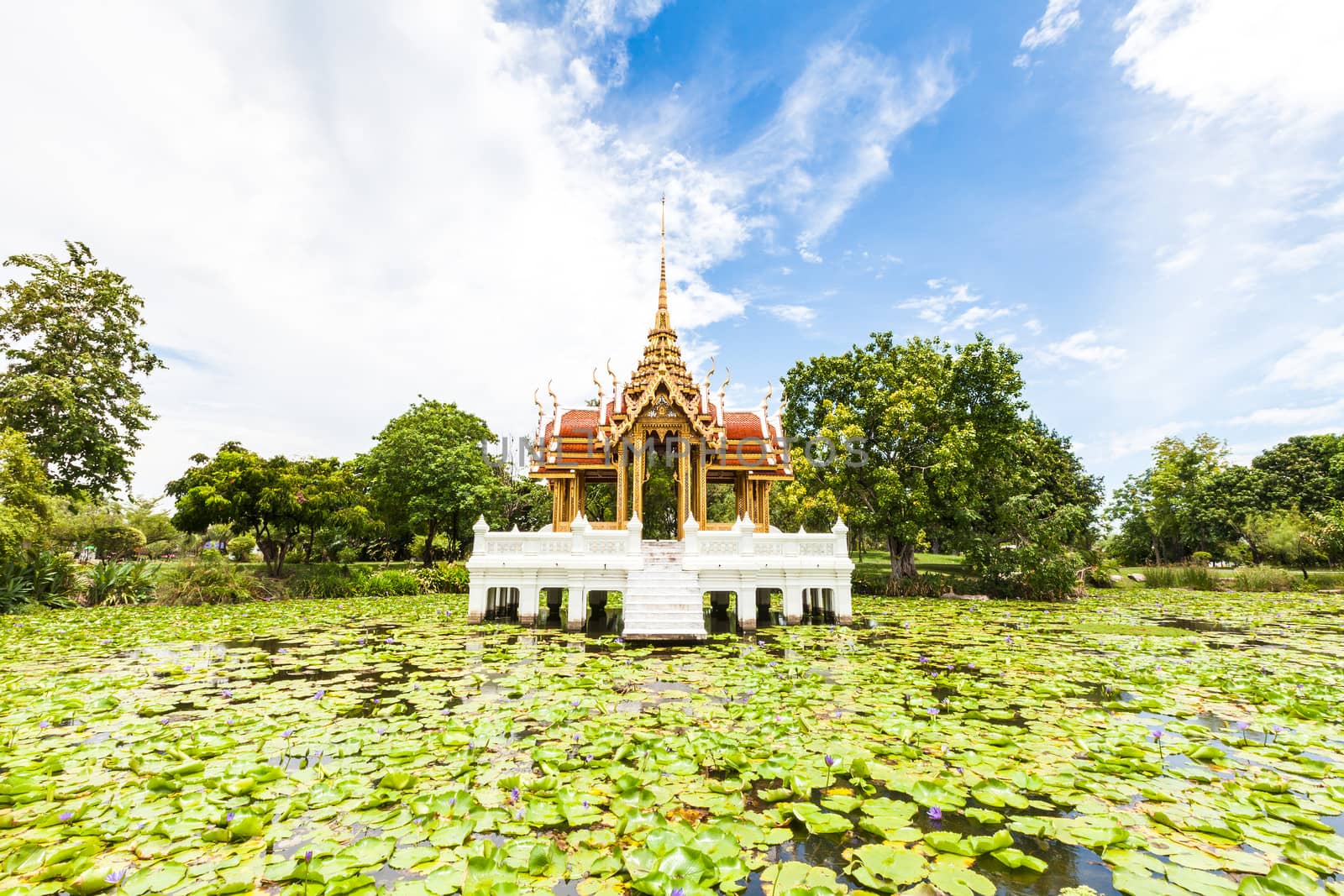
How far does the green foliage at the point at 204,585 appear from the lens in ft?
52.4

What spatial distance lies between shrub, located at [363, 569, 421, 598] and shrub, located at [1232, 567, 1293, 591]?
31.1 m

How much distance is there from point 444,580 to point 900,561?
16448 millimetres

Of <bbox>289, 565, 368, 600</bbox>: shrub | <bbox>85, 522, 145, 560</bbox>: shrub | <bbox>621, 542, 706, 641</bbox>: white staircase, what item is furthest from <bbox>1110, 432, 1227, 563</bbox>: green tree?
Result: <bbox>85, 522, 145, 560</bbox>: shrub

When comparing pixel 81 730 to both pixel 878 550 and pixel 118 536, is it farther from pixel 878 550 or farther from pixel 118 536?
pixel 878 550

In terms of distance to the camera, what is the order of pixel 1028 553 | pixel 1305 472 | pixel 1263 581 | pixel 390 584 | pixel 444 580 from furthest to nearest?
pixel 1305 472, pixel 1263 581, pixel 444 580, pixel 390 584, pixel 1028 553

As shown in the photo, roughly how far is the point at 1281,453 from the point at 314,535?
53.3 metres

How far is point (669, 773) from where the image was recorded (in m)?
4.25

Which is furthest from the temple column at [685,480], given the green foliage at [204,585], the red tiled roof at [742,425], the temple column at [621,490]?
the green foliage at [204,585]

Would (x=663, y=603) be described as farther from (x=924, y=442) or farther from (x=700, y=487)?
(x=924, y=442)

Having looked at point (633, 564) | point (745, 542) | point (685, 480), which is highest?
point (685, 480)

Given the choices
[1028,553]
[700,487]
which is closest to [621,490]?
[700,487]

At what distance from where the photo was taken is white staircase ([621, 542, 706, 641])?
10.7 metres

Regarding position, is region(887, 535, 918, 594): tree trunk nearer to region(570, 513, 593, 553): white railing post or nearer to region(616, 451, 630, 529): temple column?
region(616, 451, 630, 529): temple column

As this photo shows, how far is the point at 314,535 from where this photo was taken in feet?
84.9
